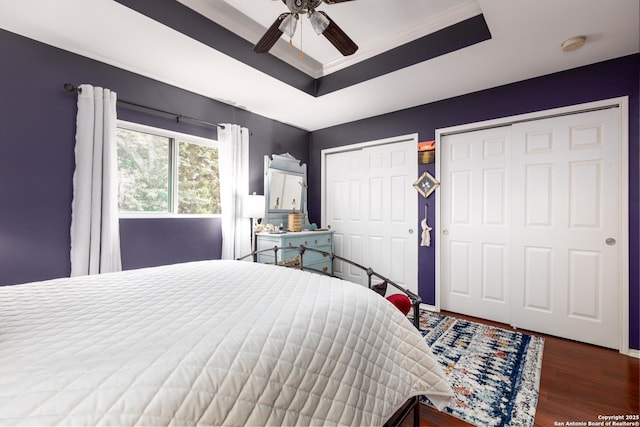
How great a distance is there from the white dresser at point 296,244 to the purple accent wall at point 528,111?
126 centimetres

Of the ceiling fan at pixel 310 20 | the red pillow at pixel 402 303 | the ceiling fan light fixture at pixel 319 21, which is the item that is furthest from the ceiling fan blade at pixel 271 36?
the red pillow at pixel 402 303

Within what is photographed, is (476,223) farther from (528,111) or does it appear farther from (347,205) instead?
(347,205)

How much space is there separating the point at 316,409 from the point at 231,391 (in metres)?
0.32

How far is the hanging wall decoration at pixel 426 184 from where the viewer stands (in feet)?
11.0

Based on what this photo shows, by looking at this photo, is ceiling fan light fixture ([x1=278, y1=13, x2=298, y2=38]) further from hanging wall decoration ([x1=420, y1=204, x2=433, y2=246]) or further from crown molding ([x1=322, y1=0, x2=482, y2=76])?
hanging wall decoration ([x1=420, y1=204, x2=433, y2=246])

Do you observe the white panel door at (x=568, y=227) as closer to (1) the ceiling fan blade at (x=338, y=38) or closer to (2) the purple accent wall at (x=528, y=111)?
(2) the purple accent wall at (x=528, y=111)

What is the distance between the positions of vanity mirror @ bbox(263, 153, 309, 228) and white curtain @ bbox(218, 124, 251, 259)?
434 mm

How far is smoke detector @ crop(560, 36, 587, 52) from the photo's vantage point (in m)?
2.11

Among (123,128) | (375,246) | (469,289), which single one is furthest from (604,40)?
(123,128)

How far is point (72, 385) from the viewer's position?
611mm

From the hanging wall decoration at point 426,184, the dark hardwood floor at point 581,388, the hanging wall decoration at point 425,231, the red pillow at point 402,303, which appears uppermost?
the hanging wall decoration at point 426,184

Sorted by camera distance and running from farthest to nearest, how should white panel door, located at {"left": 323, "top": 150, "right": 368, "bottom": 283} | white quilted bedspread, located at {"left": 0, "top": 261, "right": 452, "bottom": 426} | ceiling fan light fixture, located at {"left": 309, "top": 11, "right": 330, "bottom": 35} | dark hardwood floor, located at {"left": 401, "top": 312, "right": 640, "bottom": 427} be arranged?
white panel door, located at {"left": 323, "top": 150, "right": 368, "bottom": 283} → ceiling fan light fixture, located at {"left": 309, "top": 11, "right": 330, "bottom": 35} → dark hardwood floor, located at {"left": 401, "top": 312, "right": 640, "bottom": 427} → white quilted bedspread, located at {"left": 0, "top": 261, "right": 452, "bottom": 426}

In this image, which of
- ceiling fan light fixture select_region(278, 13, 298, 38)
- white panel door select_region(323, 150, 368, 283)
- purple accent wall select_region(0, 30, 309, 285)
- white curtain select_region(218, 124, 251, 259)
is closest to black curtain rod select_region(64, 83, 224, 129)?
purple accent wall select_region(0, 30, 309, 285)

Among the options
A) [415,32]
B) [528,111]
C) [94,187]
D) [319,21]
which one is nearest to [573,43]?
[528,111]
